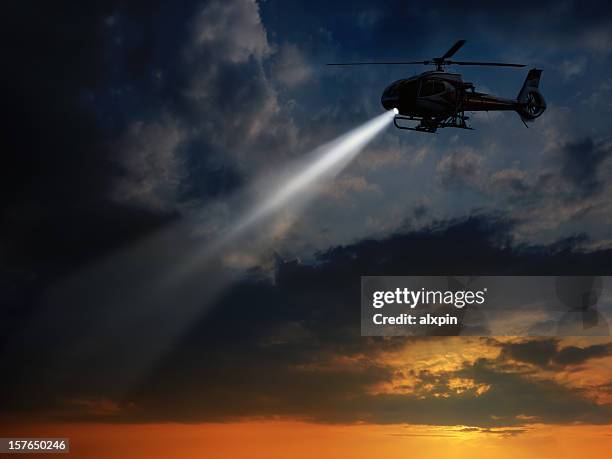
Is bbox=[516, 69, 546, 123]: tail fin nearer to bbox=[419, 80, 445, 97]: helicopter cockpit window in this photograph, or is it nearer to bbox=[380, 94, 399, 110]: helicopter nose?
bbox=[419, 80, 445, 97]: helicopter cockpit window

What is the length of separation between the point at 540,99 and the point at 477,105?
1533 cm

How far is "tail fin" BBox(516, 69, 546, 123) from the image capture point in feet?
245

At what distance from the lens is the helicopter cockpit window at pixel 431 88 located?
5866 cm

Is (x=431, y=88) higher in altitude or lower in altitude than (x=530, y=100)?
lower

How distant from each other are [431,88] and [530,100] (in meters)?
21.5

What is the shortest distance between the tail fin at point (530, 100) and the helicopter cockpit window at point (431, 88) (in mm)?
17309

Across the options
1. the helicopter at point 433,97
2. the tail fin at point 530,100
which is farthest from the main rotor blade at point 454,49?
the tail fin at point 530,100

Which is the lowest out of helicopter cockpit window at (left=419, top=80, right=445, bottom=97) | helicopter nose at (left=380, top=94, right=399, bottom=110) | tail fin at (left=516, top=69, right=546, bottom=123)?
helicopter nose at (left=380, top=94, right=399, bottom=110)

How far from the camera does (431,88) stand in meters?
59.1

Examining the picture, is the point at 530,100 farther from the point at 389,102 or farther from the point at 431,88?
the point at 389,102

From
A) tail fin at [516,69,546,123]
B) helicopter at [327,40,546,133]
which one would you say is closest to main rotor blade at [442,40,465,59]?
helicopter at [327,40,546,133]

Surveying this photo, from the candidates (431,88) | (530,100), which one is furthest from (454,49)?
(530,100)

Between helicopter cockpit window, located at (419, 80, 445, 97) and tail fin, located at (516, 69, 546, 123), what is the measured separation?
1731 centimetres

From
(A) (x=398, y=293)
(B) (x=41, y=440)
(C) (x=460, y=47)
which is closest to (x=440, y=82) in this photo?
(C) (x=460, y=47)
